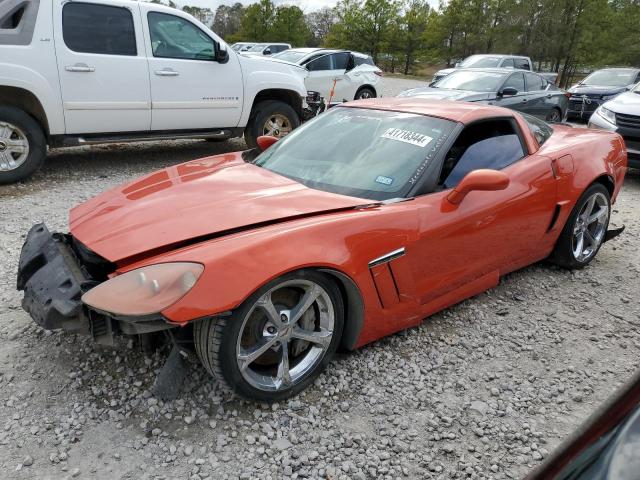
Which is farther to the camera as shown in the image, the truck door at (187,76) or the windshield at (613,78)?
the windshield at (613,78)

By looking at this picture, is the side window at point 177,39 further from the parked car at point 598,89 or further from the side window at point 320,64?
the parked car at point 598,89

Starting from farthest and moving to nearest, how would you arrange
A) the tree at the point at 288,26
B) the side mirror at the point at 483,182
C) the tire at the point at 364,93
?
1. the tree at the point at 288,26
2. the tire at the point at 364,93
3. the side mirror at the point at 483,182

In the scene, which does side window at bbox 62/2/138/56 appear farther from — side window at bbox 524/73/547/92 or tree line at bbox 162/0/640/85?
tree line at bbox 162/0/640/85

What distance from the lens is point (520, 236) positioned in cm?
333

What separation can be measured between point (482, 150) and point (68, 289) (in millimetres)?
2463

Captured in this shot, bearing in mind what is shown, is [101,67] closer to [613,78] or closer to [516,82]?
[516,82]

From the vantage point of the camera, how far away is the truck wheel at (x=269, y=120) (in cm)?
712

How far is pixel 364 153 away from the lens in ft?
9.95

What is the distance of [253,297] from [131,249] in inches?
Answer: 24.2

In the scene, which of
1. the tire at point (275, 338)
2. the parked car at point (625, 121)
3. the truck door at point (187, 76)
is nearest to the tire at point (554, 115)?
the parked car at point (625, 121)

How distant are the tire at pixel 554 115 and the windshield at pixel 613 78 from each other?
3.74m

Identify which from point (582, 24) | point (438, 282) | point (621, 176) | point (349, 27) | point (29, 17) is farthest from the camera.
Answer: point (349, 27)

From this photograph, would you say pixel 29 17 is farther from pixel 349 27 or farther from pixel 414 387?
pixel 349 27

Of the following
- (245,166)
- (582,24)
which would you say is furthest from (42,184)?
(582,24)
